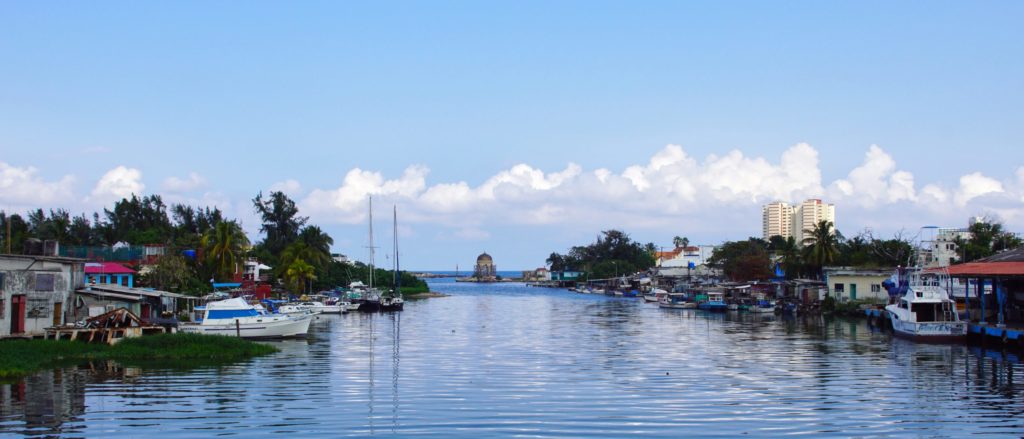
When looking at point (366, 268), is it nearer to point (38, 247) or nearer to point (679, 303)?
point (679, 303)

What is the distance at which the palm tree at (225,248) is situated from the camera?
86.5 meters

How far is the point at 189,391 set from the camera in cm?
3197

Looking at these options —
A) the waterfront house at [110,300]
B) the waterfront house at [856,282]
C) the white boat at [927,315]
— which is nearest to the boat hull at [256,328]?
the waterfront house at [110,300]

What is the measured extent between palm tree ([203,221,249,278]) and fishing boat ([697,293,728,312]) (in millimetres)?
53572

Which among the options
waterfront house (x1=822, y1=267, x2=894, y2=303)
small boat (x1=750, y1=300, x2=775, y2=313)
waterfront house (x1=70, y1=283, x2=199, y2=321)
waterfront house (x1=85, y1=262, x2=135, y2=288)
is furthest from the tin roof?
waterfront house (x1=822, y1=267, x2=894, y2=303)

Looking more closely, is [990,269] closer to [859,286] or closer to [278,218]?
[859,286]

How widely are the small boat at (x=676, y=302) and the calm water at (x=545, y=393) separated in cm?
5807

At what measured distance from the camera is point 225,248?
8656cm

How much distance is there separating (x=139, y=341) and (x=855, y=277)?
242ft

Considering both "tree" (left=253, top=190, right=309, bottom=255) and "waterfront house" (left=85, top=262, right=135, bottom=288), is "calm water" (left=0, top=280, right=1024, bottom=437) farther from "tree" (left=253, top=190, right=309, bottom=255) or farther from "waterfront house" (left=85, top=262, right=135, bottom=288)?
"tree" (left=253, top=190, right=309, bottom=255)

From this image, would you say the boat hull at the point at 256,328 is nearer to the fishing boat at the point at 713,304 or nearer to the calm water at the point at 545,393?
the calm water at the point at 545,393

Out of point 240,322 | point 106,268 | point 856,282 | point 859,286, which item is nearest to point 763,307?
point 856,282

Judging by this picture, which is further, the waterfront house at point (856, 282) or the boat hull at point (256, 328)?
the waterfront house at point (856, 282)

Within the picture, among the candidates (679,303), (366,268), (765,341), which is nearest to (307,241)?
(366,268)
